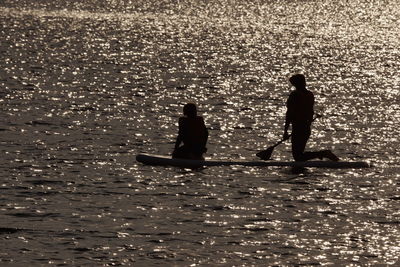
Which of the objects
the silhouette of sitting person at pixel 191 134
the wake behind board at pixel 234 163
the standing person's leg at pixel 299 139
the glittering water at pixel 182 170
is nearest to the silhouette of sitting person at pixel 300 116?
the standing person's leg at pixel 299 139

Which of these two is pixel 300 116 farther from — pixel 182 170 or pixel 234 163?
pixel 182 170

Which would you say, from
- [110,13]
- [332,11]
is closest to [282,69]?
[110,13]

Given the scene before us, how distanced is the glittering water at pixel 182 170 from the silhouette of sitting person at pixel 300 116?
522 mm

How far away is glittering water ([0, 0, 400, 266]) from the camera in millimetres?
20656

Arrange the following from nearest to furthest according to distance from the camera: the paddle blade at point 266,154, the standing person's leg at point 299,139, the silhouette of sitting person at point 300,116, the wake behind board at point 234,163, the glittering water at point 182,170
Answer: the glittering water at point 182,170 < the silhouette of sitting person at point 300,116 < the standing person's leg at point 299,139 < the wake behind board at point 234,163 < the paddle blade at point 266,154

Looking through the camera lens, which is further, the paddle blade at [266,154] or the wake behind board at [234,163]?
the paddle blade at [266,154]

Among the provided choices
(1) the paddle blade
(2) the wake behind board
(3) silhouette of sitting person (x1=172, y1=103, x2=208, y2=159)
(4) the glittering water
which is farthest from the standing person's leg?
(3) silhouette of sitting person (x1=172, y1=103, x2=208, y2=159)

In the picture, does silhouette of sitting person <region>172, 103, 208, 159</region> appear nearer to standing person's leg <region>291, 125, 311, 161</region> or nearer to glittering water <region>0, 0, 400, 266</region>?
glittering water <region>0, 0, 400, 266</region>

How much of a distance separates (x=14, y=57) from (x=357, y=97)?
2130 centimetres

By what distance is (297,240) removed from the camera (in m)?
21.0

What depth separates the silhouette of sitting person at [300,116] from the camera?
27.7 m

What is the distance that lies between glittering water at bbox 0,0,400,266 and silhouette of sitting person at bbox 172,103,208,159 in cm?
44

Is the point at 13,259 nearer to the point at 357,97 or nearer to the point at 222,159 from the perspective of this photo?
the point at 222,159

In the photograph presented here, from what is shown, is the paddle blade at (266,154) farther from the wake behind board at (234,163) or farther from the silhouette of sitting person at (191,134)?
the silhouette of sitting person at (191,134)
